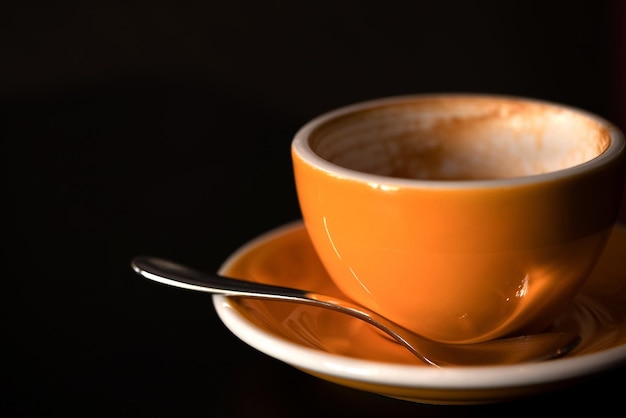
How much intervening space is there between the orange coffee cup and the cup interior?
0.02m

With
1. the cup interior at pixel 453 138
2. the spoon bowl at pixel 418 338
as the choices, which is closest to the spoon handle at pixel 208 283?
the spoon bowl at pixel 418 338

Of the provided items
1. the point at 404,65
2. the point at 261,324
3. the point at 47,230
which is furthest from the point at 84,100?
the point at 261,324

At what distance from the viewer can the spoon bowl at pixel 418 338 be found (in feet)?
1.67

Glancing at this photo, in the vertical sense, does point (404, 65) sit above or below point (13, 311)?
above

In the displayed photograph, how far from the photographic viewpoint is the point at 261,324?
540 mm

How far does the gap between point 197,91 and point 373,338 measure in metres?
0.74

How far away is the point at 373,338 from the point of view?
0.56 m

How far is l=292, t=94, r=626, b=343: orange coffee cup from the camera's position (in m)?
0.48

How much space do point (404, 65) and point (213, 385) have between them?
0.81 metres

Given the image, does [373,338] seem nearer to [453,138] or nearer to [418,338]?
[418,338]

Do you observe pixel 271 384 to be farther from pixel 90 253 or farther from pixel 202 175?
→ pixel 202 175

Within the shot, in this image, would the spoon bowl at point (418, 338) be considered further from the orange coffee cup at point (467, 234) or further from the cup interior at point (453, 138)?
the cup interior at point (453, 138)

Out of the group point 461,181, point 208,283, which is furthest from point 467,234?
point 208,283

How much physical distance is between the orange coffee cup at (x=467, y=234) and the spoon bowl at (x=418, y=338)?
1cm
